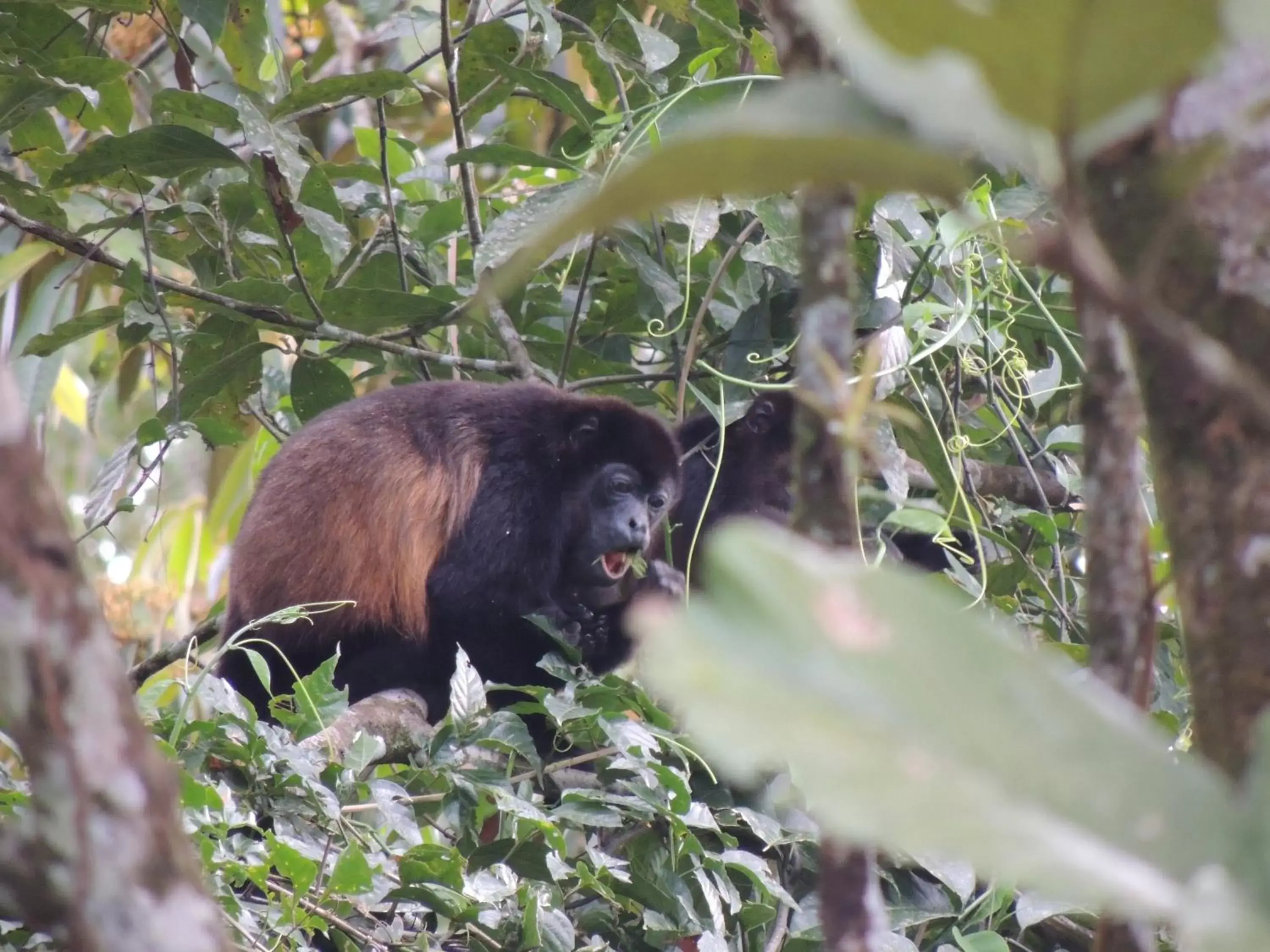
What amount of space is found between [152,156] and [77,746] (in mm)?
2397

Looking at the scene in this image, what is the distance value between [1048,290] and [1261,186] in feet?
8.19

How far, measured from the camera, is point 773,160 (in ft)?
2.00

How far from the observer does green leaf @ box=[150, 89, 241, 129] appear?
286 centimetres

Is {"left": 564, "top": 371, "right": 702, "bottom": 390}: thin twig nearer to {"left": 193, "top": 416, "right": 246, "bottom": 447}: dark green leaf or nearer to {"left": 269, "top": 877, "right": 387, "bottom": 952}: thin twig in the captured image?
{"left": 193, "top": 416, "right": 246, "bottom": 447}: dark green leaf

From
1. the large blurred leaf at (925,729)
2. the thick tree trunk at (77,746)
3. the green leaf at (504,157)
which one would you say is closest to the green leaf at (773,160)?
the large blurred leaf at (925,729)

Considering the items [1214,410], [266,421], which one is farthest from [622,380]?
[1214,410]

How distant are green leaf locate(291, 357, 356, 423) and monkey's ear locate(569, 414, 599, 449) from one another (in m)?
0.60

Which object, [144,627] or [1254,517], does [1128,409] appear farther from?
[144,627]

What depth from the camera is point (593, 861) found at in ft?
6.78

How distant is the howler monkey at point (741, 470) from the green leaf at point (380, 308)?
3.82 ft

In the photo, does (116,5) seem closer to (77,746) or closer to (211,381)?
(211,381)

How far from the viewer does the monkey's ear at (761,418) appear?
13.1 feet

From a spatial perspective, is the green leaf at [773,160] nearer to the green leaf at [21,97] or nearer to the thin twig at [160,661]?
the green leaf at [21,97]

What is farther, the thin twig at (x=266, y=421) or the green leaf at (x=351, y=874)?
the thin twig at (x=266, y=421)
